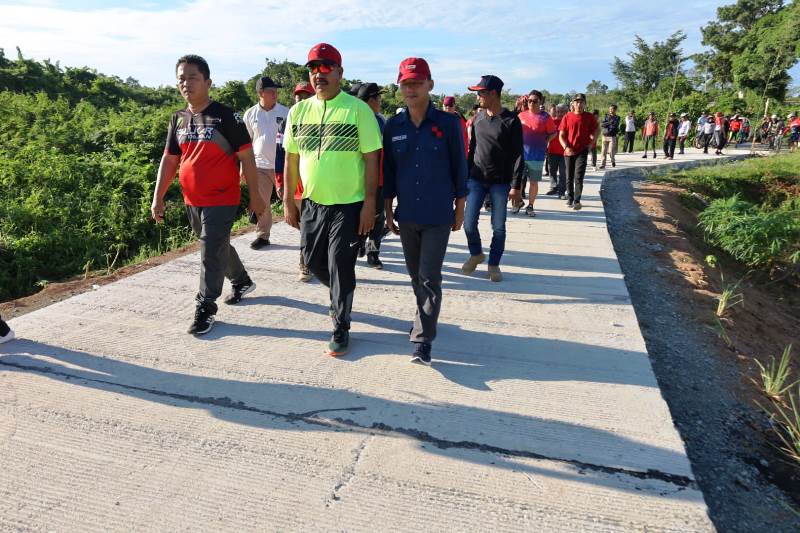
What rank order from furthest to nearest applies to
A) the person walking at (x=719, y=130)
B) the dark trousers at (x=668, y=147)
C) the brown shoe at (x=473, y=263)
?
the person walking at (x=719, y=130), the dark trousers at (x=668, y=147), the brown shoe at (x=473, y=263)

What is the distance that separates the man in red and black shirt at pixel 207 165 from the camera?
3678 millimetres

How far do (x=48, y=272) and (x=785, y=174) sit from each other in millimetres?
18180

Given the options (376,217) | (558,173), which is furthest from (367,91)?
(558,173)

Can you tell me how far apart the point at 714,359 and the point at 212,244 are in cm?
402

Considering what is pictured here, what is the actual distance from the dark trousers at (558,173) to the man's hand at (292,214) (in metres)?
7.55

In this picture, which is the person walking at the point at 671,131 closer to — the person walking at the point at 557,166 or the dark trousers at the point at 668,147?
the dark trousers at the point at 668,147

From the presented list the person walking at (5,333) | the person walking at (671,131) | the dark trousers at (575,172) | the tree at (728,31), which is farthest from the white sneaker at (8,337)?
the tree at (728,31)

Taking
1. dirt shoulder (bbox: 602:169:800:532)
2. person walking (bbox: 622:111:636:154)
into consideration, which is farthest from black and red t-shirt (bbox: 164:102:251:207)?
person walking (bbox: 622:111:636:154)

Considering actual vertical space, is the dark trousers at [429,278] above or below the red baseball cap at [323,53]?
below

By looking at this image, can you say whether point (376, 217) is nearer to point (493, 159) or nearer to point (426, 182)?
point (493, 159)

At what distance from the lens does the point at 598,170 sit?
15.2 meters

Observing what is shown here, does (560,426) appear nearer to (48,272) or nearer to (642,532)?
(642,532)

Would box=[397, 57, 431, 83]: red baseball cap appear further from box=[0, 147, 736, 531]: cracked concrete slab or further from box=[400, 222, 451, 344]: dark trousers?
box=[0, 147, 736, 531]: cracked concrete slab

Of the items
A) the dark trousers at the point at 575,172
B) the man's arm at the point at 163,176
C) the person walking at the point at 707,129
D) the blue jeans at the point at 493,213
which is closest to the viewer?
the man's arm at the point at 163,176
